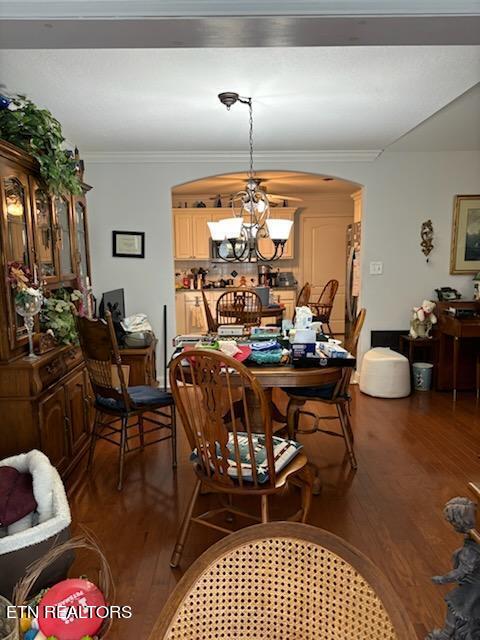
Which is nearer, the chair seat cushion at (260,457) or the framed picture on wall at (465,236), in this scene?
the chair seat cushion at (260,457)

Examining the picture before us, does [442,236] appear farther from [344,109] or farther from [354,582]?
[354,582]

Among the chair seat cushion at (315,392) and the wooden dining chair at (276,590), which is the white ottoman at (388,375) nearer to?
the chair seat cushion at (315,392)

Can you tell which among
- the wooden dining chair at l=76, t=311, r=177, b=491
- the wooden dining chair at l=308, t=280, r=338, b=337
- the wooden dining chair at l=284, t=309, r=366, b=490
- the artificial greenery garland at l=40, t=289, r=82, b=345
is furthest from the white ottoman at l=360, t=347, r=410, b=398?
the artificial greenery garland at l=40, t=289, r=82, b=345

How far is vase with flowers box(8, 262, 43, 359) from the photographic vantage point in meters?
2.22

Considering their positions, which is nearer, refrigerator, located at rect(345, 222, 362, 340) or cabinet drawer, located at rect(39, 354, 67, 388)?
cabinet drawer, located at rect(39, 354, 67, 388)

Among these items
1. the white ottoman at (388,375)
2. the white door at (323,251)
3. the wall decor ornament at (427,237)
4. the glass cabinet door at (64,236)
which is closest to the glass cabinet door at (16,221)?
the glass cabinet door at (64,236)

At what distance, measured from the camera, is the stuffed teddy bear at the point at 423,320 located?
4.40 m

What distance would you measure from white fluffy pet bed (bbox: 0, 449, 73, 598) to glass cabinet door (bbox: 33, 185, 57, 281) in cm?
122

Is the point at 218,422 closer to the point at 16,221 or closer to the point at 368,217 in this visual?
the point at 16,221

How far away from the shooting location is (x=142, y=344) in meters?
4.04

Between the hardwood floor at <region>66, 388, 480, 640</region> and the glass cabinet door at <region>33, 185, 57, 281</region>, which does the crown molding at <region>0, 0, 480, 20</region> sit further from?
the hardwood floor at <region>66, 388, 480, 640</region>

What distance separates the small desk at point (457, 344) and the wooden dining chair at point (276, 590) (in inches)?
144

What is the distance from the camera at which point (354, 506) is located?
7.99ft

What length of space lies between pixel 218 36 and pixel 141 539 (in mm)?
2179
